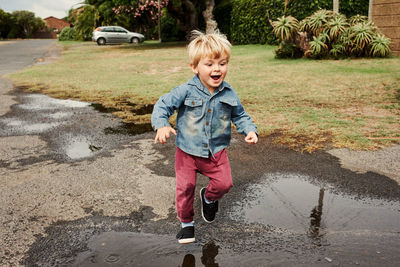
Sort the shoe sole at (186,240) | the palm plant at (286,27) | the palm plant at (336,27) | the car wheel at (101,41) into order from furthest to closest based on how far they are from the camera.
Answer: the car wheel at (101,41)
the palm plant at (286,27)
the palm plant at (336,27)
the shoe sole at (186,240)

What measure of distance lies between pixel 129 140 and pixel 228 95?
284cm

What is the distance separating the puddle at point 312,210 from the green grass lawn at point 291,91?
1328 mm

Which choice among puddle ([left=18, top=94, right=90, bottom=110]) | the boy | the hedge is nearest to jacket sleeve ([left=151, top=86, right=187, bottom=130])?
the boy

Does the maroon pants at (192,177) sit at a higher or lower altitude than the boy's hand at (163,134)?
lower

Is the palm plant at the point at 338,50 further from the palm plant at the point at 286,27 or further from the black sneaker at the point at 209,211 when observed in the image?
the black sneaker at the point at 209,211

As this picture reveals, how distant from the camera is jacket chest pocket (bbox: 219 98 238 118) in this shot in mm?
2805

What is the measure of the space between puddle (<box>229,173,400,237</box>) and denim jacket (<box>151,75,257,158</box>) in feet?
2.46

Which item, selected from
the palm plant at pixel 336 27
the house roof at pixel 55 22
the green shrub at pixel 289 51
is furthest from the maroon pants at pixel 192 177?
the house roof at pixel 55 22

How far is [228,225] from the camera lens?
298 centimetres

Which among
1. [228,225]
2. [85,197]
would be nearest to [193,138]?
[228,225]

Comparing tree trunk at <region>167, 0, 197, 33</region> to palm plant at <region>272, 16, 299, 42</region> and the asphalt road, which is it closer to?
palm plant at <region>272, 16, 299, 42</region>

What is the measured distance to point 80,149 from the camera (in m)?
5.06

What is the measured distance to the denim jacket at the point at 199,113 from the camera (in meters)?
2.76

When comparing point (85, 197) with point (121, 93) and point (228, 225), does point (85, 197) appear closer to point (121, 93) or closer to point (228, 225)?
point (228, 225)
